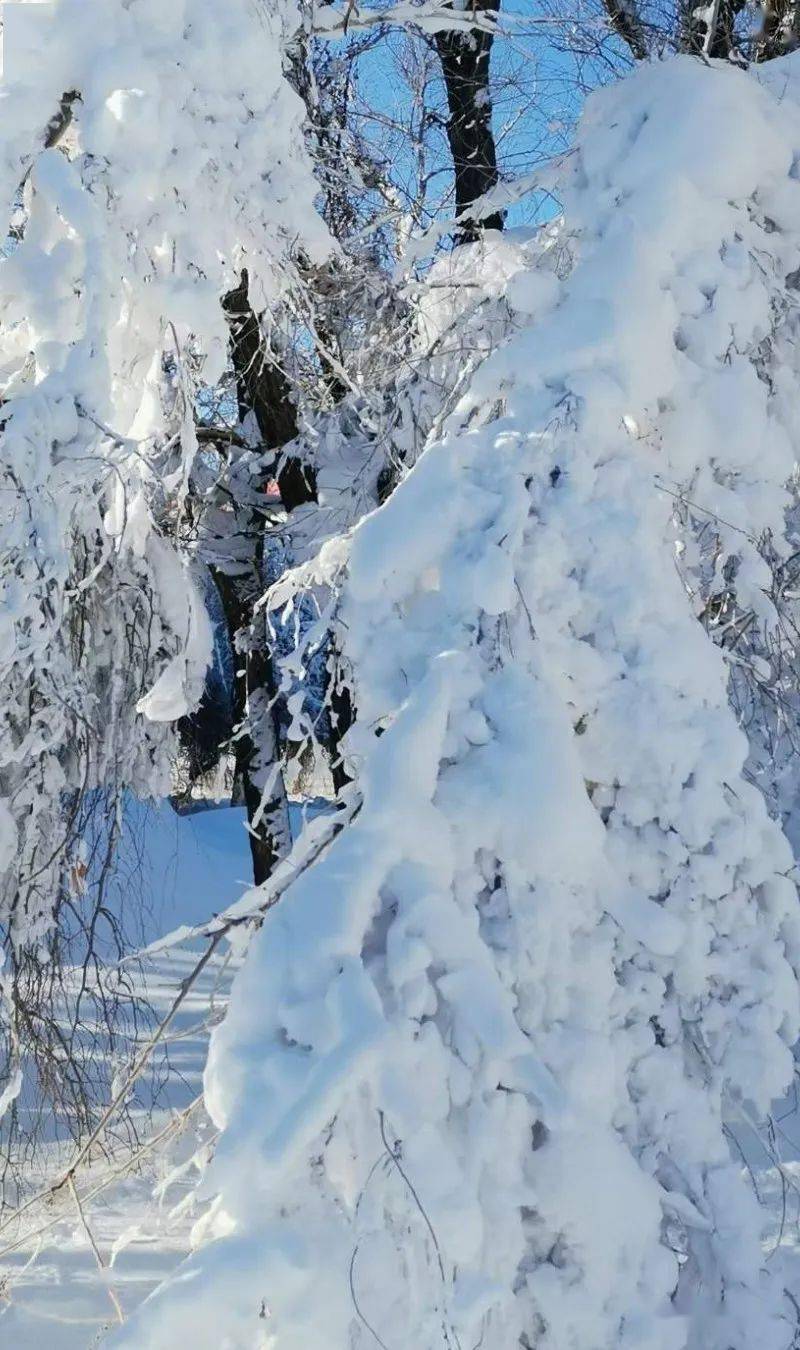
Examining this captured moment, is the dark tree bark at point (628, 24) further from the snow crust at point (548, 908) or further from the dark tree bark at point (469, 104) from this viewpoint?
the snow crust at point (548, 908)

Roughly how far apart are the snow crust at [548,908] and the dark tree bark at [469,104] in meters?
3.61

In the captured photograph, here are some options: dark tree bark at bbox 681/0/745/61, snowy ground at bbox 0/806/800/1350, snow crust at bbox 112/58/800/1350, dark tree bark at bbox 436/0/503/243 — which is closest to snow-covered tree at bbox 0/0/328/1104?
snowy ground at bbox 0/806/800/1350

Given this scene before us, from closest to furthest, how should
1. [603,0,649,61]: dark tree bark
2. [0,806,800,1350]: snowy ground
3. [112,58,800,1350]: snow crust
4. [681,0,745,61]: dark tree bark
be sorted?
[112,58,800,1350]: snow crust → [0,806,800,1350]: snowy ground → [681,0,745,61]: dark tree bark → [603,0,649,61]: dark tree bark

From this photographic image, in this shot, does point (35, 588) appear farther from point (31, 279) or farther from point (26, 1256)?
point (26, 1256)

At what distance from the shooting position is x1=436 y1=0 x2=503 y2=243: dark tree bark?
5.84 meters

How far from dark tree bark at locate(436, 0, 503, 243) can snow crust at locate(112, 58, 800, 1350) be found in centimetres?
361

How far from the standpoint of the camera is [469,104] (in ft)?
19.8

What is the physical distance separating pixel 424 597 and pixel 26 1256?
3400 mm

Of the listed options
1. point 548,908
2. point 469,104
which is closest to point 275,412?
point 469,104

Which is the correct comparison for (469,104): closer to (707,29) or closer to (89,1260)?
(707,29)

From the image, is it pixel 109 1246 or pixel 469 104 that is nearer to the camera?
pixel 109 1246

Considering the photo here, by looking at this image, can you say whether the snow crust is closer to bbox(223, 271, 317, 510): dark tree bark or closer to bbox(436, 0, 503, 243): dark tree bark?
bbox(436, 0, 503, 243): dark tree bark

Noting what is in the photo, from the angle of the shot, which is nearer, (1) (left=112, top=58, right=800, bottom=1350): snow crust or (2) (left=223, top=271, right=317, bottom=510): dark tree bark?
(1) (left=112, top=58, right=800, bottom=1350): snow crust

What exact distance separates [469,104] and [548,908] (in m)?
5.27
